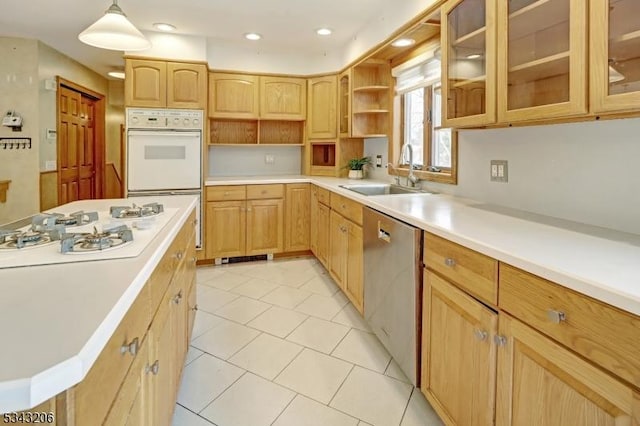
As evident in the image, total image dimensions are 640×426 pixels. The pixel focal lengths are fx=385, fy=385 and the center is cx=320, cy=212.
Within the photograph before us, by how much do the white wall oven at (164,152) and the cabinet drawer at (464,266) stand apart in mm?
2831

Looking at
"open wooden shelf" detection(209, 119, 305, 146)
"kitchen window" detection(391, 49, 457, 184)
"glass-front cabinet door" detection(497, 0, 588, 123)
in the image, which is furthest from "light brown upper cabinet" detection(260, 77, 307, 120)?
"glass-front cabinet door" detection(497, 0, 588, 123)

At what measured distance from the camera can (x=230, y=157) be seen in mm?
4684

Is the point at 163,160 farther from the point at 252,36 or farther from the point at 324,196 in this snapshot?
the point at 324,196

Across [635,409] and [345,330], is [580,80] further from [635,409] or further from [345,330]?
[345,330]

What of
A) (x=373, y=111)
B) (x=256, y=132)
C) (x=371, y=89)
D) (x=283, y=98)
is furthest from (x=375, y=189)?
(x=256, y=132)

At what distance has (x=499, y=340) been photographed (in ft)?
4.09

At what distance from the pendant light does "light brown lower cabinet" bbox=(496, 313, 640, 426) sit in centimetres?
219

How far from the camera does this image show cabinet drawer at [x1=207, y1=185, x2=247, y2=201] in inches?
158

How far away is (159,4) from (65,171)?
2.93 meters

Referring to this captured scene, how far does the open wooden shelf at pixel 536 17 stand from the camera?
4.65ft

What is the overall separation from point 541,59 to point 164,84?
3.47 meters

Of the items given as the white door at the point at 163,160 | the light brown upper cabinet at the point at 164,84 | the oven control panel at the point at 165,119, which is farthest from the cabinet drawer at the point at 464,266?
the light brown upper cabinet at the point at 164,84

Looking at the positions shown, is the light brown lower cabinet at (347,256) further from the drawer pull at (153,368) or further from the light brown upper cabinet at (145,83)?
the light brown upper cabinet at (145,83)

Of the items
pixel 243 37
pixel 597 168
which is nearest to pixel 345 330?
pixel 597 168
